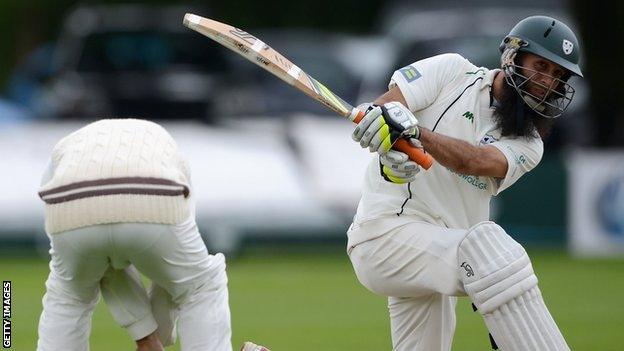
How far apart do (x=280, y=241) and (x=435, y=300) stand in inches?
256

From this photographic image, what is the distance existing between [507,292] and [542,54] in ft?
3.16

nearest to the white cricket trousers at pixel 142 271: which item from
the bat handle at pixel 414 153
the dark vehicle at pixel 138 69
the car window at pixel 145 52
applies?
the bat handle at pixel 414 153

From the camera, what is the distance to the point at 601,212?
12.0 meters

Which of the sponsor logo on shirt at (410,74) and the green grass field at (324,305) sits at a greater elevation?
the sponsor logo on shirt at (410,74)

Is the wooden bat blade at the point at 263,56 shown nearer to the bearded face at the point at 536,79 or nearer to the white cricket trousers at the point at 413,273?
the white cricket trousers at the point at 413,273

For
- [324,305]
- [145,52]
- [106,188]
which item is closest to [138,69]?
[145,52]

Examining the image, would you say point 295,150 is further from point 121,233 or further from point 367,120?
point 121,233

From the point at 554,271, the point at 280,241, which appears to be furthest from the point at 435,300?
the point at 280,241

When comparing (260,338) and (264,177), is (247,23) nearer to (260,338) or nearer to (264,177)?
(264,177)

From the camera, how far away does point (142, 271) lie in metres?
4.96

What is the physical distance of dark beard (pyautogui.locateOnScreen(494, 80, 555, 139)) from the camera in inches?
211

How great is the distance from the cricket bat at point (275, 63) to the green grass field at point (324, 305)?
2.50 metres

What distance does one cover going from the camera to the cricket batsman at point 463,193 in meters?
5.04

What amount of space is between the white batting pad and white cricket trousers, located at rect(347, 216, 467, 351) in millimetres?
89
